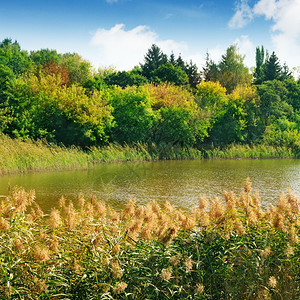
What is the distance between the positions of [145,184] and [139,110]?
652 inches

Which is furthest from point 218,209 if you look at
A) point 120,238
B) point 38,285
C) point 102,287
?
point 38,285

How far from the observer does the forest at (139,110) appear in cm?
2903

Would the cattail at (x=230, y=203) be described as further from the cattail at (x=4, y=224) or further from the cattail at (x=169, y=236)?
the cattail at (x=4, y=224)

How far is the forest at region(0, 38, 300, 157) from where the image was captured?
95.2ft

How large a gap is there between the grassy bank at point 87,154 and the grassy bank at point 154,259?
633 inches

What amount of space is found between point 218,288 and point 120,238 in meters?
1.29

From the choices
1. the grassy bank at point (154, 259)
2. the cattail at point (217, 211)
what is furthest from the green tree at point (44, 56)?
the grassy bank at point (154, 259)

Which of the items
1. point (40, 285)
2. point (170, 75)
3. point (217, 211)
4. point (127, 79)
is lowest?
point (40, 285)

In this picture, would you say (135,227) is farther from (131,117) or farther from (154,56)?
(154,56)

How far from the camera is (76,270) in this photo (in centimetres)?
365

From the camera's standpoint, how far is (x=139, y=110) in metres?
32.2

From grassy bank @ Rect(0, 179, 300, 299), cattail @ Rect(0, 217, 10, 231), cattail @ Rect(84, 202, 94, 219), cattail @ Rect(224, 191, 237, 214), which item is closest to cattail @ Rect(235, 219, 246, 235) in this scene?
grassy bank @ Rect(0, 179, 300, 299)

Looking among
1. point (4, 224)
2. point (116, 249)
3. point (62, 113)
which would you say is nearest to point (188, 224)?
point (116, 249)

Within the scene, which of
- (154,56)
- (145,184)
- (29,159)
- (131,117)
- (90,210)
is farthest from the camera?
(154,56)
